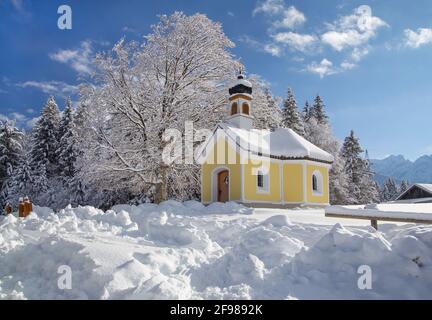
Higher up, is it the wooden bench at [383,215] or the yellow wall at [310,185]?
the yellow wall at [310,185]

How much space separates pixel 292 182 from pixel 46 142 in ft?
83.6

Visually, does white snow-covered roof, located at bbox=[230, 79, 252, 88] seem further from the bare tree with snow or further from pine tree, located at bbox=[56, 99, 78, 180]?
pine tree, located at bbox=[56, 99, 78, 180]

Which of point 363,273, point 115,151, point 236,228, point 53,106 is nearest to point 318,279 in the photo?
point 363,273

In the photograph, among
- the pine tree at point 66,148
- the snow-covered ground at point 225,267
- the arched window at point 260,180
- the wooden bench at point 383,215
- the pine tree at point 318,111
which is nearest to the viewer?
the snow-covered ground at point 225,267

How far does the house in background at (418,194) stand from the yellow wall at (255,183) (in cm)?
1836

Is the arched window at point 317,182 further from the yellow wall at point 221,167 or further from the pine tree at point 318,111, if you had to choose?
the pine tree at point 318,111

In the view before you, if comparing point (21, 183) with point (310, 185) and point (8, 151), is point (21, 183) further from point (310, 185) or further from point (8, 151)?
point (310, 185)

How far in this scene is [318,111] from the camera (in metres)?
39.0

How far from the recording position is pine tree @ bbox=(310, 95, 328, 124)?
1515 inches

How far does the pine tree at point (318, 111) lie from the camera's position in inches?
1515

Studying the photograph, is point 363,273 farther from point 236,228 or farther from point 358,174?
point 358,174

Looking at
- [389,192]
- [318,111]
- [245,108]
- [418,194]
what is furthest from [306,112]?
[389,192]

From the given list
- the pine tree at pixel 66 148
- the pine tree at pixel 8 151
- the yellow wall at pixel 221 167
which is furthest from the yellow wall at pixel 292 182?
the pine tree at pixel 8 151
